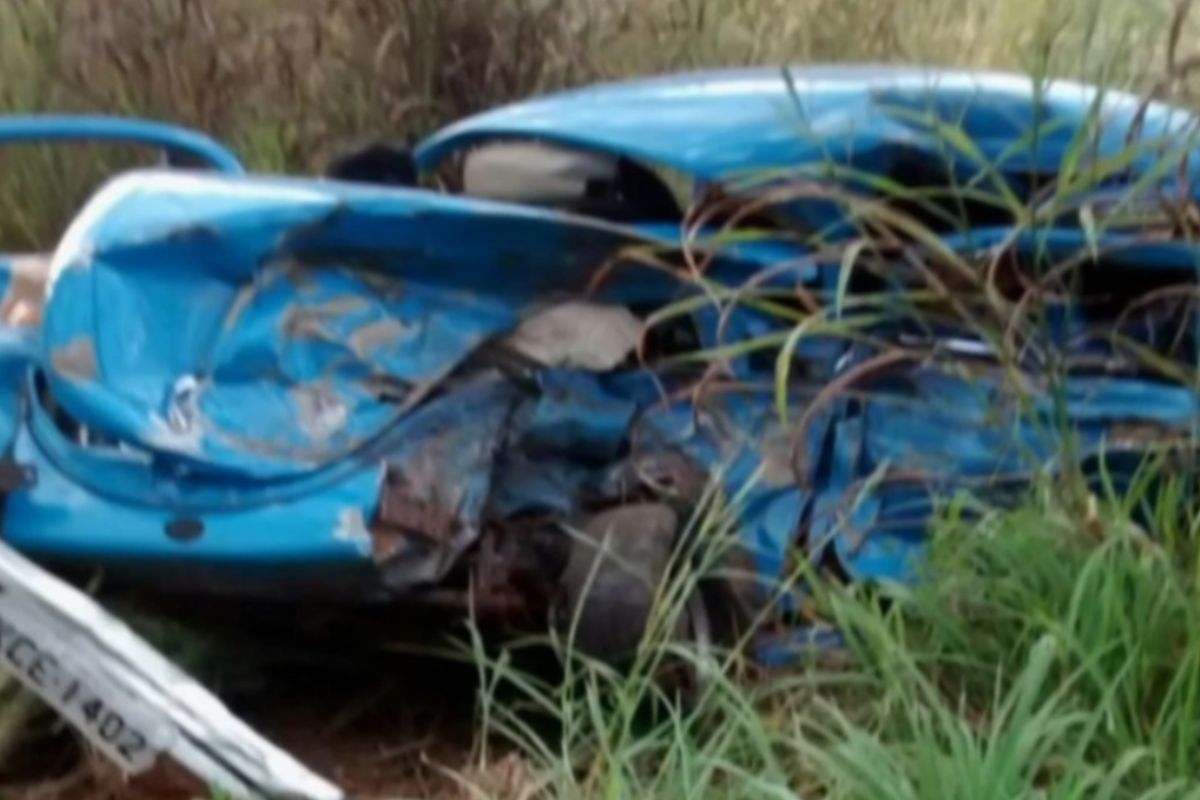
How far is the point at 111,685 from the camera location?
2928 mm

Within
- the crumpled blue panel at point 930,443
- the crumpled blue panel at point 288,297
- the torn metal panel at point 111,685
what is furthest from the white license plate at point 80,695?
the crumpled blue panel at point 930,443

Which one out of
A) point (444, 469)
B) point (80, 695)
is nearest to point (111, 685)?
point (80, 695)

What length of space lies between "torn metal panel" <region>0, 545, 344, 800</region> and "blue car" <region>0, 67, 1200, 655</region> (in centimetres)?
15

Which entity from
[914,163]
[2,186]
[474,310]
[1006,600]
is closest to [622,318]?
[474,310]

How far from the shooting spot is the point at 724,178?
322 cm

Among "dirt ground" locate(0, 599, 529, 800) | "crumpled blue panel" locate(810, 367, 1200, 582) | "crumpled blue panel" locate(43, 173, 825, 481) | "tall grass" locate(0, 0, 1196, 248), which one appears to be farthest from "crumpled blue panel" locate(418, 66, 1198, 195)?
"tall grass" locate(0, 0, 1196, 248)

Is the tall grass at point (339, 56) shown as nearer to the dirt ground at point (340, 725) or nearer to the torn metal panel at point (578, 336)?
the dirt ground at point (340, 725)

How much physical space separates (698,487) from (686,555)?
11 cm

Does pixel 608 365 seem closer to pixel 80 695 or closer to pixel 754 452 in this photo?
pixel 754 452

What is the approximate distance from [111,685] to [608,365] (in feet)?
2.47

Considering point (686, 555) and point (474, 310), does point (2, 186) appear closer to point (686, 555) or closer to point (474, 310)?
A: point (474, 310)

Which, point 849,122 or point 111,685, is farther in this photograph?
point 849,122

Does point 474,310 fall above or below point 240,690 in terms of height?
above

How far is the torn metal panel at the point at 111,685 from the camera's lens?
9.44 ft
